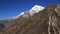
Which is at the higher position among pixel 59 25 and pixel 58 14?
pixel 58 14

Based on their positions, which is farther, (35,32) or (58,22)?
(35,32)

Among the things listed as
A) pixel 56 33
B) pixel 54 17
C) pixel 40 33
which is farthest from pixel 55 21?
pixel 40 33

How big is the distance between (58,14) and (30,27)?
19810 millimetres

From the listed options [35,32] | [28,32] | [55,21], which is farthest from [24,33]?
[55,21]

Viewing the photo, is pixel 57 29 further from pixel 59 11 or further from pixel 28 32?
pixel 28 32

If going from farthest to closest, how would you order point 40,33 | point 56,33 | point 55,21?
point 40,33
point 55,21
point 56,33

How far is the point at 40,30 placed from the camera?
129 feet

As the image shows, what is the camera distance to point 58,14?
27.1 m

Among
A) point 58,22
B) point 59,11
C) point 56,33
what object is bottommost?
point 56,33

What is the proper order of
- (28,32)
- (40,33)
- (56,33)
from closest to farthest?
(56,33) → (40,33) → (28,32)

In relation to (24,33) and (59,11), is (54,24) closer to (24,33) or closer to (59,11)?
(59,11)

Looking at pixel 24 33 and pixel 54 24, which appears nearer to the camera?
pixel 54 24

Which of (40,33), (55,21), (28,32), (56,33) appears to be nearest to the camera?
(56,33)

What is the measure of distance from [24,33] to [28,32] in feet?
6.23
